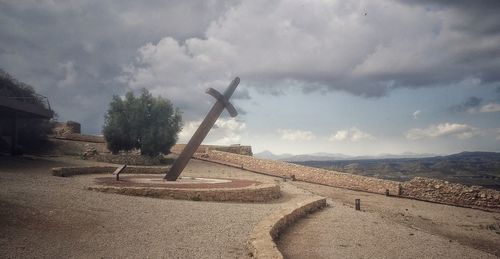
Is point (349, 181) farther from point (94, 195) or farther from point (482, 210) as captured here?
point (94, 195)

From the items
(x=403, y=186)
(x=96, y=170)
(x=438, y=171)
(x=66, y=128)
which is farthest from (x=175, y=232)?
(x=438, y=171)

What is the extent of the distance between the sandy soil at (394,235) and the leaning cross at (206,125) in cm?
656

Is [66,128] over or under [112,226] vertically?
over

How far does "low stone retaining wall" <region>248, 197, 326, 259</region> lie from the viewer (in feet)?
20.6

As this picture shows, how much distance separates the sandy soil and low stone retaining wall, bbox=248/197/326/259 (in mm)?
294

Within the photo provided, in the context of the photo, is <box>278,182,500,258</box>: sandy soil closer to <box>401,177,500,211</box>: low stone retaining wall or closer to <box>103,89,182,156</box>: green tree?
<box>401,177,500,211</box>: low stone retaining wall

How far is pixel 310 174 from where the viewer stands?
25938 mm

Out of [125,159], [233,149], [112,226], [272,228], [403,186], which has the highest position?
[233,149]

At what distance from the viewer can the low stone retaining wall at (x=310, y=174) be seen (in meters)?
22.0

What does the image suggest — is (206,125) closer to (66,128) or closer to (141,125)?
(141,125)

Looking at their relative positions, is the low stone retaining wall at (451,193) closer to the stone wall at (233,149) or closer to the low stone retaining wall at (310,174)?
the low stone retaining wall at (310,174)

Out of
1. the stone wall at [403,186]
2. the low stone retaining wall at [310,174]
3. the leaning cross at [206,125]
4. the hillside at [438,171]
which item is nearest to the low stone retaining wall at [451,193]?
the stone wall at [403,186]

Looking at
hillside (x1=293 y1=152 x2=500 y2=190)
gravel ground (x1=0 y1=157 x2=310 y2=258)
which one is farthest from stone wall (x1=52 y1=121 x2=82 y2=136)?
gravel ground (x1=0 y1=157 x2=310 y2=258)

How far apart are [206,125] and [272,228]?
8.90m
